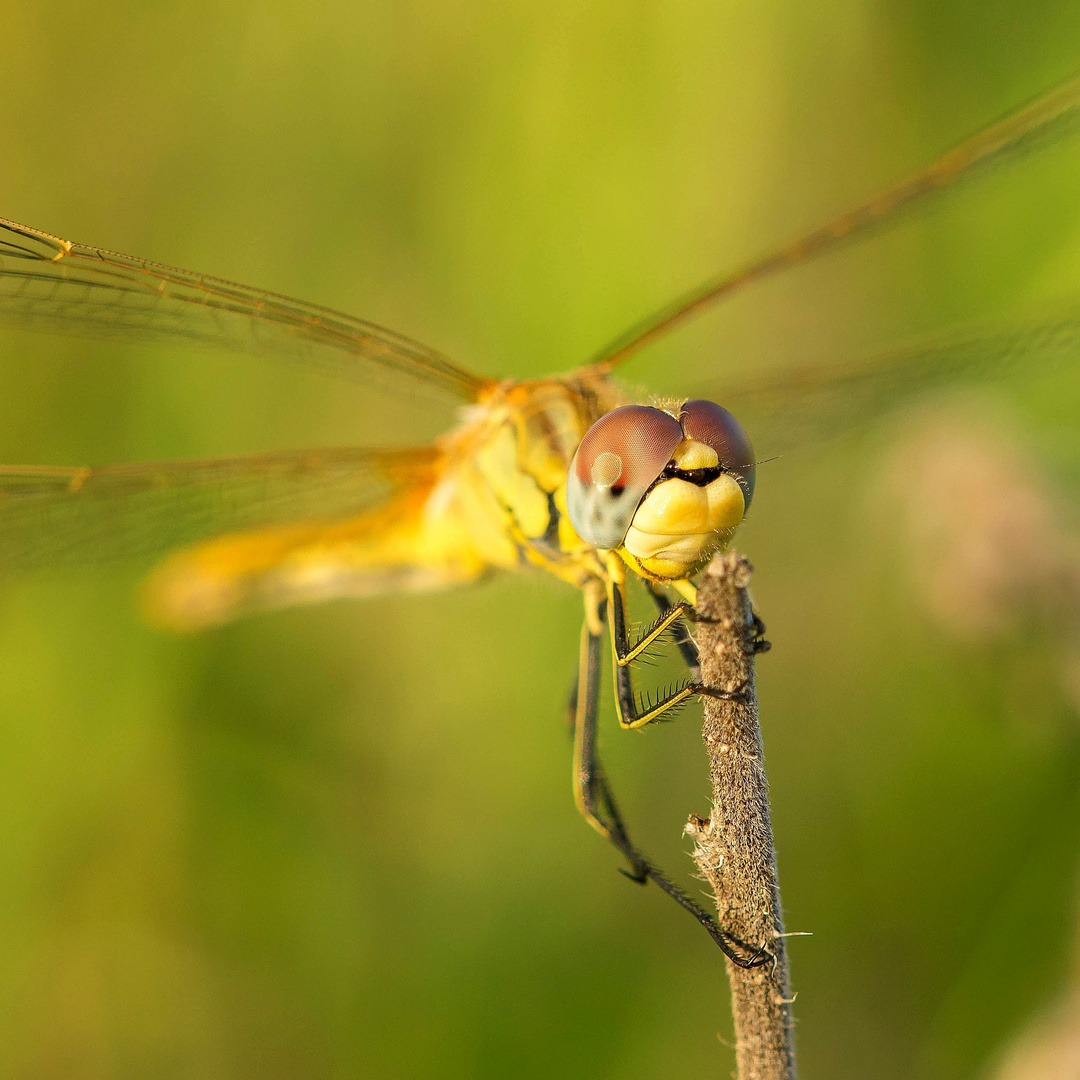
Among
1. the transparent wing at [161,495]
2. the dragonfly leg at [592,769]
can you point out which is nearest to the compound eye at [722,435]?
the dragonfly leg at [592,769]

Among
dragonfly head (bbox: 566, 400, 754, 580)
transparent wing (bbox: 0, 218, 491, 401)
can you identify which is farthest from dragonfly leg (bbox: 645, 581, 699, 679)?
transparent wing (bbox: 0, 218, 491, 401)

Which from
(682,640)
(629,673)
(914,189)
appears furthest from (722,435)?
(914,189)

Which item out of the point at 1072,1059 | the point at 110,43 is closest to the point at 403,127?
the point at 110,43

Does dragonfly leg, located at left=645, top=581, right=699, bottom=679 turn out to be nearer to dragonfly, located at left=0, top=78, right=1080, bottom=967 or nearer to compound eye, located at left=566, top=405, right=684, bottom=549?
dragonfly, located at left=0, top=78, right=1080, bottom=967

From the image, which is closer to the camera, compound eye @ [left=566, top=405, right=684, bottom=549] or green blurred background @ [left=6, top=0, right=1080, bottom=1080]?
compound eye @ [left=566, top=405, right=684, bottom=549]

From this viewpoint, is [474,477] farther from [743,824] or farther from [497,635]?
[743,824]

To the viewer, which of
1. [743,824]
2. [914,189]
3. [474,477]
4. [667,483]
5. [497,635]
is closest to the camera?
[743,824]

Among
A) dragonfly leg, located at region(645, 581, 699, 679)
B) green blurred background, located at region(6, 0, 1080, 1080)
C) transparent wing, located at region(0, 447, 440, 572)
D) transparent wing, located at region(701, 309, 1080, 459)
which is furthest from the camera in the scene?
transparent wing, located at region(0, 447, 440, 572)

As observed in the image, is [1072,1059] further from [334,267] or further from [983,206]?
[334,267]
